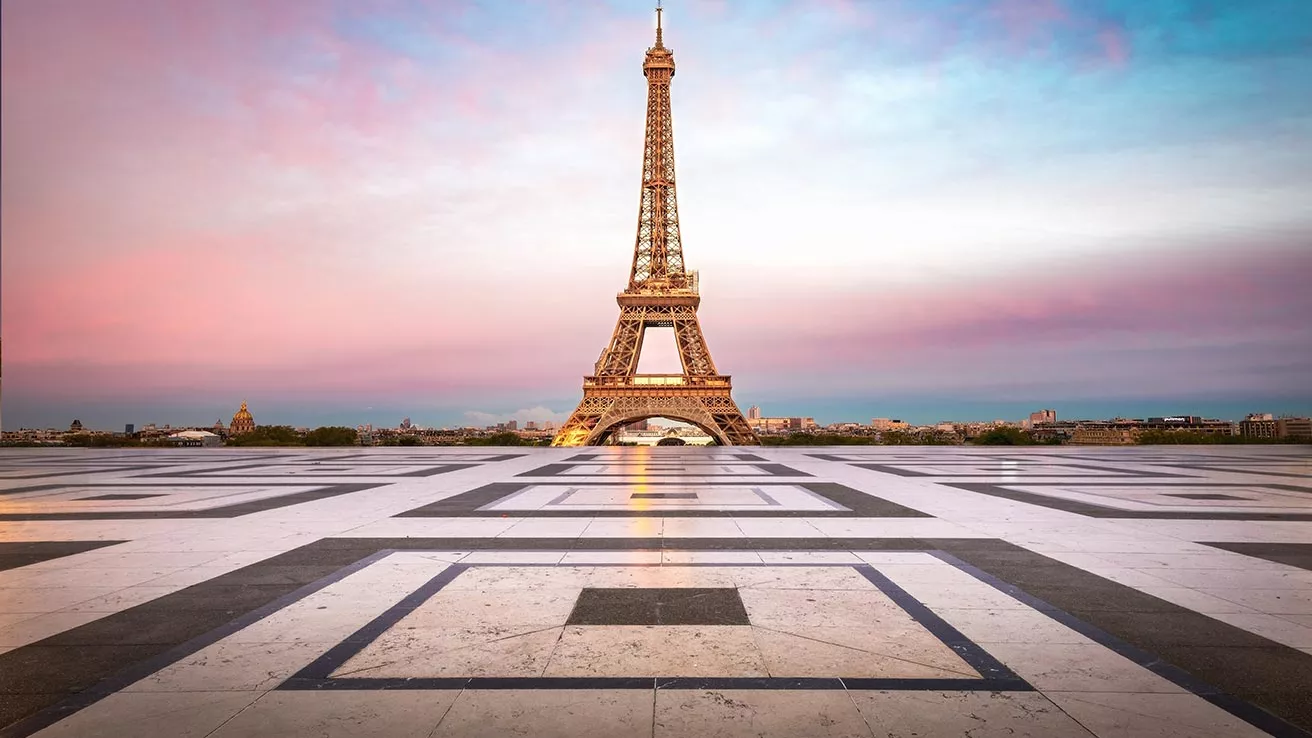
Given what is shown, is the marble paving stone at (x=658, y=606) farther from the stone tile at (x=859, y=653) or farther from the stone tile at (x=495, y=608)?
the stone tile at (x=859, y=653)

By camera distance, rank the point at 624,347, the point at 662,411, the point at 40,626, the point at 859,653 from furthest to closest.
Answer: the point at 624,347 < the point at 662,411 < the point at 40,626 < the point at 859,653

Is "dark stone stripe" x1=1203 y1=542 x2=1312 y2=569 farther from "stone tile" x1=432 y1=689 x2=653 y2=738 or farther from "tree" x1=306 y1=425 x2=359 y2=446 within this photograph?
"tree" x1=306 y1=425 x2=359 y2=446

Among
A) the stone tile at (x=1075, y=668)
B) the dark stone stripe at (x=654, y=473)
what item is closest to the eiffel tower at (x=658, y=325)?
the dark stone stripe at (x=654, y=473)

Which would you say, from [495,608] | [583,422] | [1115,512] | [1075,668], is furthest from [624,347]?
[1075,668]

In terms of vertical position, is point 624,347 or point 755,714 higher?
point 624,347

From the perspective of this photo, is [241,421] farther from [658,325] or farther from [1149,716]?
[1149,716]

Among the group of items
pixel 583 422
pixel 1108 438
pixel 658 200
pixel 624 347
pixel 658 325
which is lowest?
pixel 1108 438

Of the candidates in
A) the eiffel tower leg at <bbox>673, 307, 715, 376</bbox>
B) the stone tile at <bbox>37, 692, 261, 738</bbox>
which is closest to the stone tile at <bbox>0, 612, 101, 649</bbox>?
the stone tile at <bbox>37, 692, 261, 738</bbox>

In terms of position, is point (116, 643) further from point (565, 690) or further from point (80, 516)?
point (80, 516)
